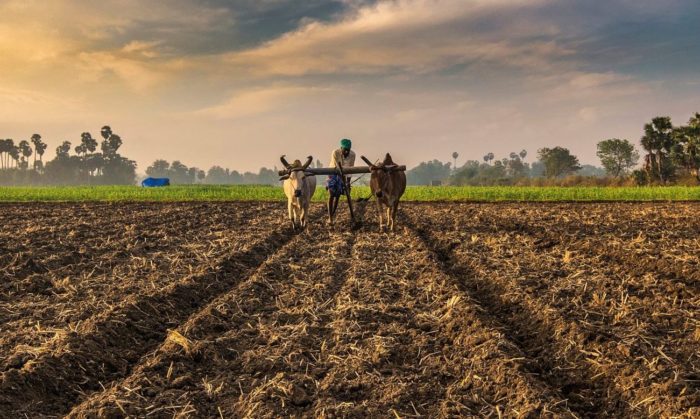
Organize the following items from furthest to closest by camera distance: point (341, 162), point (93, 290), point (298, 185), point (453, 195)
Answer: point (453, 195) < point (341, 162) < point (298, 185) < point (93, 290)

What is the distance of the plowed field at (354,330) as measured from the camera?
13.8ft

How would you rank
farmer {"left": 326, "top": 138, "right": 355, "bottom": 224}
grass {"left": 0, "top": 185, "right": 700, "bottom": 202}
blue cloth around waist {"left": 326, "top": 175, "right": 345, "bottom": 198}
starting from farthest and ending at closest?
grass {"left": 0, "top": 185, "right": 700, "bottom": 202}, blue cloth around waist {"left": 326, "top": 175, "right": 345, "bottom": 198}, farmer {"left": 326, "top": 138, "right": 355, "bottom": 224}

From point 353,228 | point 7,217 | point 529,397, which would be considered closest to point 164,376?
point 529,397

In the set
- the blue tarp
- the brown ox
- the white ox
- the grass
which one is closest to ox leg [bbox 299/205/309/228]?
the white ox

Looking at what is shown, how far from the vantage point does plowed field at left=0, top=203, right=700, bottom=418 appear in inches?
166

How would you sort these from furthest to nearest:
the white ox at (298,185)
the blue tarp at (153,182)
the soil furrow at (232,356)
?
the blue tarp at (153,182) < the white ox at (298,185) < the soil furrow at (232,356)

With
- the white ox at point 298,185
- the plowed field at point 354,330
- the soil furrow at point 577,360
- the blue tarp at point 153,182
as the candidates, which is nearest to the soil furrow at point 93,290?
the plowed field at point 354,330

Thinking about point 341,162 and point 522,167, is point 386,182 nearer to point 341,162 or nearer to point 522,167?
point 341,162

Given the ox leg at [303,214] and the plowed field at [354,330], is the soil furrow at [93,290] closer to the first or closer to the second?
the plowed field at [354,330]

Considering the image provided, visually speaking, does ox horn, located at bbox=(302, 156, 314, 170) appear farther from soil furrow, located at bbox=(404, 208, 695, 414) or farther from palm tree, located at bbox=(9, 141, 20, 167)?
palm tree, located at bbox=(9, 141, 20, 167)

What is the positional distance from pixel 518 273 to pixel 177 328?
5.30 meters

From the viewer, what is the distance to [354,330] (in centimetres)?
582

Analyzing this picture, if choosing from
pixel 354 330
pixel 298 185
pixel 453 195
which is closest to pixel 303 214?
pixel 298 185

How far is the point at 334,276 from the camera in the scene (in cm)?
860
